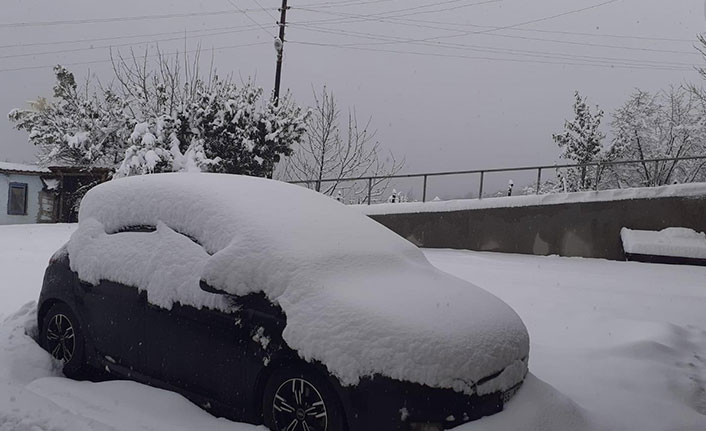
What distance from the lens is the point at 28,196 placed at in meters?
27.0

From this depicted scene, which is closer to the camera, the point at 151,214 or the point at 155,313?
the point at 155,313

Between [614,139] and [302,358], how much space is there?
94.9 ft

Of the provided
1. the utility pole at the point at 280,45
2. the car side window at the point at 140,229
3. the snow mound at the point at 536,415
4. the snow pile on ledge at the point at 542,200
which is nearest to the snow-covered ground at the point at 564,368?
the snow mound at the point at 536,415

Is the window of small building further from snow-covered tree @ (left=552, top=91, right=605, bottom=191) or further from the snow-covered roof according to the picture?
snow-covered tree @ (left=552, top=91, right=605, bottom=191)

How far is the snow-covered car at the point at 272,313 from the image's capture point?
2.98 metres

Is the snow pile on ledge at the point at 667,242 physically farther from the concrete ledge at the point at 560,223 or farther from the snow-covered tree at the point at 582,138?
the snow-covered tree at the point at 582,138

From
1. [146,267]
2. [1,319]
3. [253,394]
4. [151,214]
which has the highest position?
[151,214]

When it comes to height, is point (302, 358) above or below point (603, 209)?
below

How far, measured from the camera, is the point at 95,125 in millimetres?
24078

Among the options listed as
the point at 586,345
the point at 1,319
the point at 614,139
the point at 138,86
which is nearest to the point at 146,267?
the point at 1,319

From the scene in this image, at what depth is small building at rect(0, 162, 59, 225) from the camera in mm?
26406

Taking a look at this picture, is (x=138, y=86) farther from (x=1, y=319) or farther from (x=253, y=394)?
(x=253, y=394)

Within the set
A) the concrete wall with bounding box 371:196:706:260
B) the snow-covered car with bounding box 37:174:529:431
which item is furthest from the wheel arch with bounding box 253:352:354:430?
the concrete wall with bounding box 371:196:706:260

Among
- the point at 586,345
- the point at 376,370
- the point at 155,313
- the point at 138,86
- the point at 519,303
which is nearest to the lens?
the point at 376,370
